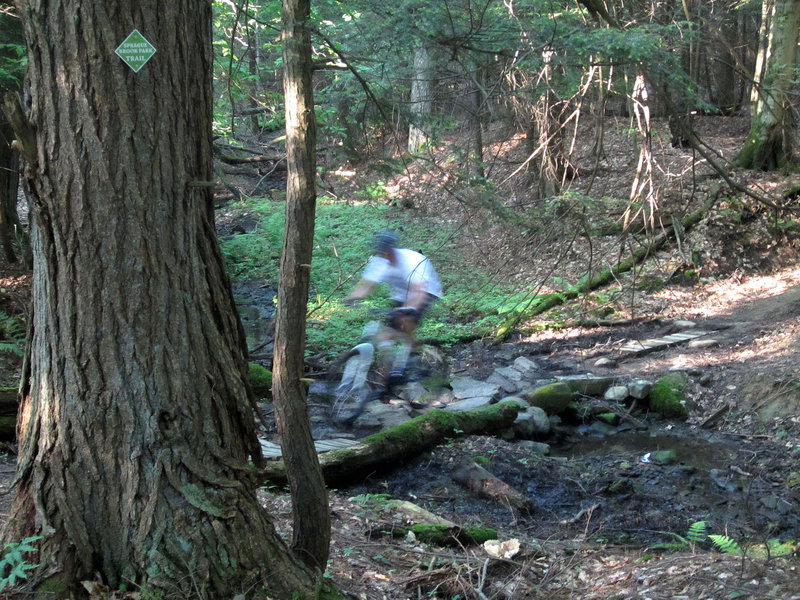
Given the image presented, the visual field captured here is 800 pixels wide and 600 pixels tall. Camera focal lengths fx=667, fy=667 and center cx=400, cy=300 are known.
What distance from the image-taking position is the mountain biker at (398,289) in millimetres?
7441

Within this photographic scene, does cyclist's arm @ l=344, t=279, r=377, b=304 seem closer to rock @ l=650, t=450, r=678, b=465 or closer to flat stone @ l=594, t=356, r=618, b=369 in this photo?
rock @ l=650, t=450, r=678, b=465

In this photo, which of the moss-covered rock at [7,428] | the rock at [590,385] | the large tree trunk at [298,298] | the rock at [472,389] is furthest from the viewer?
the rock at [590,385]

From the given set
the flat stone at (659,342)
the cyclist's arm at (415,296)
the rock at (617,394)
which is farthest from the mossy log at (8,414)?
the flat stone at (659,342)

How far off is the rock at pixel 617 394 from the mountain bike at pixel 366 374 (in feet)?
9.26

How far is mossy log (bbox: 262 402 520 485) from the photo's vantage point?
20.1 ft

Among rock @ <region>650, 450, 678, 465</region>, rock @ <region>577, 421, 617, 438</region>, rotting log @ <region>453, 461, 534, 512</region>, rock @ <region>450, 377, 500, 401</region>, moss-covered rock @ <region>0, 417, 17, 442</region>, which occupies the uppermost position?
moss-covered rock @ <region>0, 417, 17, 442</region>

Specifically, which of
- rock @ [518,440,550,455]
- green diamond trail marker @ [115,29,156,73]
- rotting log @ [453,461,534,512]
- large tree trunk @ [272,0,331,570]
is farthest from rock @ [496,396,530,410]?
green diamond trail marker @ [115,29,156,73]

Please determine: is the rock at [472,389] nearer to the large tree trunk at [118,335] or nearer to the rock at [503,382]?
the rock at [503,382]

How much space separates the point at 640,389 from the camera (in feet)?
A: 29.6

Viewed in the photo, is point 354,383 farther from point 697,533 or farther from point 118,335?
point 118,335

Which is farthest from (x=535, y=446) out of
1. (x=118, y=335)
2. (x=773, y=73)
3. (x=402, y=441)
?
(x=773, y=73)

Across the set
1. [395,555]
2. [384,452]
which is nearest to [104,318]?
[395,555]

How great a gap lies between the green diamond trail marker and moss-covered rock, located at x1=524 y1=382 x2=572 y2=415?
6.98 m

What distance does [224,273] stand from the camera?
3.31 metres
